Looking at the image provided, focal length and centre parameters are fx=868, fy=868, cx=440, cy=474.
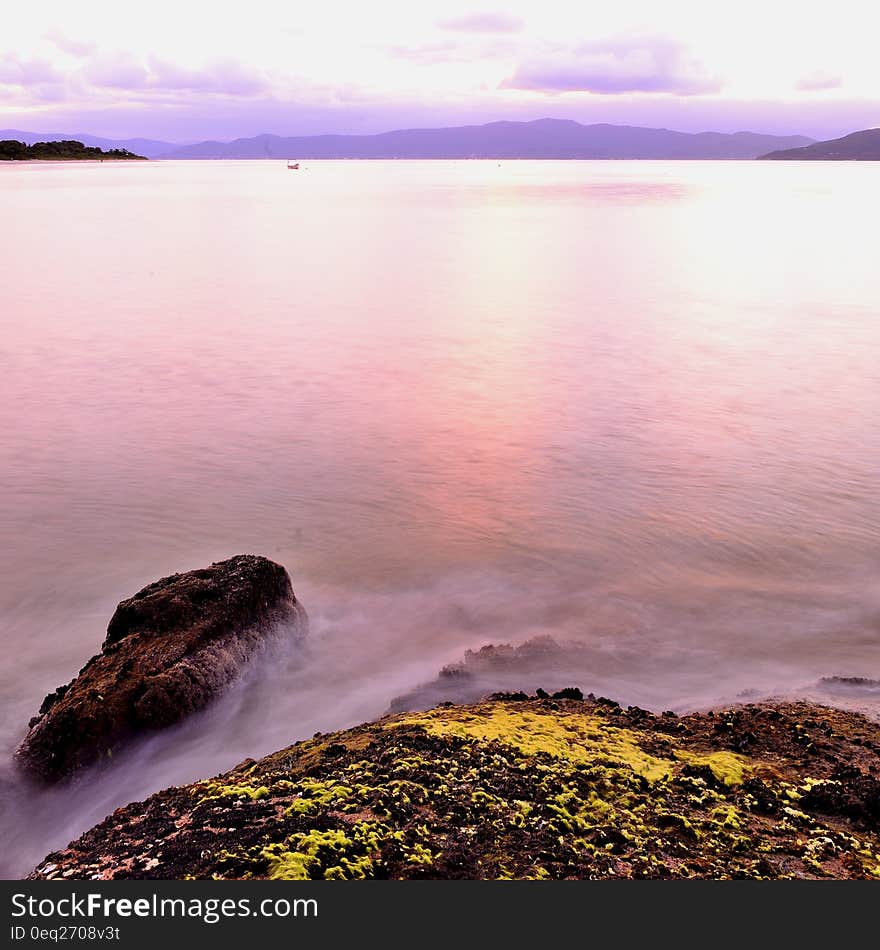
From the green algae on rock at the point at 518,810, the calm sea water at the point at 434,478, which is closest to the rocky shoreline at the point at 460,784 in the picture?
the green algae on rock at the point at 518,810

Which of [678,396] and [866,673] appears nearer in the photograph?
[866,673]

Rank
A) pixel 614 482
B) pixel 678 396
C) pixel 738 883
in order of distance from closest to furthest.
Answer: pixel 738 883 → pixel 614 482 → pixel 678 396

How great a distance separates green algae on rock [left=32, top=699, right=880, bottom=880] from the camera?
5.29 metres

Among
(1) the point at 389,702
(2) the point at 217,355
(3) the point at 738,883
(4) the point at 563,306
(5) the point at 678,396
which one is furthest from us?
(4) the point at 563,306

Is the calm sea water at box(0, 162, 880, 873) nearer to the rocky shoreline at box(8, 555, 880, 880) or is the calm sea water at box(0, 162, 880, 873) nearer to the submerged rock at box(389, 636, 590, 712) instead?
the submerged rock at box(389, 636, 590, 712)

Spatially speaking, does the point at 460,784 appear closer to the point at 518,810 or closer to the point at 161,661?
the point at 518,810

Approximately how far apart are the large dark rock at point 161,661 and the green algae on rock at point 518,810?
1396 millimetres

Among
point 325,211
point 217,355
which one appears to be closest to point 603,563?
point 217,355

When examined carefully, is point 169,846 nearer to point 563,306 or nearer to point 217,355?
point 217,355

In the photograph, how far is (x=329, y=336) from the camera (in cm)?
2942

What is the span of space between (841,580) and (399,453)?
8.94m

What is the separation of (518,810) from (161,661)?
4321mm

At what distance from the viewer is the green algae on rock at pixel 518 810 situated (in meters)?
5.29

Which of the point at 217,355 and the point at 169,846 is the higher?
the point at 169,846
